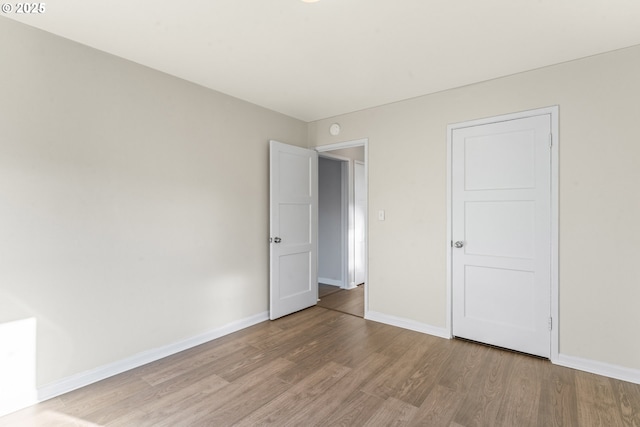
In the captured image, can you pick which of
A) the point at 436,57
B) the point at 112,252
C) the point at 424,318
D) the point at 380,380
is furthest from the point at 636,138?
the point at 112,252

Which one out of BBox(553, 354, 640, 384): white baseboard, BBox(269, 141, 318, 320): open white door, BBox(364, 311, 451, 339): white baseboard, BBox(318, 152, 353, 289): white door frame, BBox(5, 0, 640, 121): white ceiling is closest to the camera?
BBox(5, 0, 640, 121): white ceiling

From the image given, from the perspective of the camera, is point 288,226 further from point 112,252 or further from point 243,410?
point 243,410

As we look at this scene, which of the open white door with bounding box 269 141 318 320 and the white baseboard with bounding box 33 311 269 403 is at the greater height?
the open white door with bounding box 269 141 318 320

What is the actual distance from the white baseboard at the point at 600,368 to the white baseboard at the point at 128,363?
2.92 meters

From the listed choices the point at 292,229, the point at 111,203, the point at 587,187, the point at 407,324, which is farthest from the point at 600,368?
the point at 111,203

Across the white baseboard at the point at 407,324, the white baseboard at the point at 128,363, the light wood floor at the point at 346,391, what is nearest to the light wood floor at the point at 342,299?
the white baseboard at the point at 407,324

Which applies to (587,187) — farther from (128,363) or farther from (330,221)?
(128,363)

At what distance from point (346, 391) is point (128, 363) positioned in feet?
5.70

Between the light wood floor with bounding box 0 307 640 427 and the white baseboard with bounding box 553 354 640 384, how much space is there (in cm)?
7

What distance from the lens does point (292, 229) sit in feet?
12.4

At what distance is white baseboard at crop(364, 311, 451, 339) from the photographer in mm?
3120

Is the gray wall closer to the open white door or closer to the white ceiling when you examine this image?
the open white door

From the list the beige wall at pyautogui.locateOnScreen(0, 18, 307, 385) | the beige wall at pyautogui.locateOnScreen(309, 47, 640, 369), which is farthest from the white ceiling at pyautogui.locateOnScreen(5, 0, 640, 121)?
the beige wall at pyautogui.locateOnScreen(0, 18, 307, 385)

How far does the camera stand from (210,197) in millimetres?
3053
